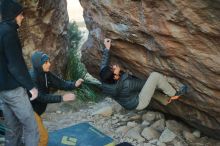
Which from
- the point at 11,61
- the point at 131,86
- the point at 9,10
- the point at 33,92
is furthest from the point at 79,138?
the point at 9,10

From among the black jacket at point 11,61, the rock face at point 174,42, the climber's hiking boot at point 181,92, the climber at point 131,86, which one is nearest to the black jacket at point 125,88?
the climber at point 131,86

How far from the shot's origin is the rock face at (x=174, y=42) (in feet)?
15.7

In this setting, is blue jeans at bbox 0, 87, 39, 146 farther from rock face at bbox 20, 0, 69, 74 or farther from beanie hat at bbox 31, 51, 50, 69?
rock face at bbox 20, 0, 69, 74

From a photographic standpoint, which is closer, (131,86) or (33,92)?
(33,92)

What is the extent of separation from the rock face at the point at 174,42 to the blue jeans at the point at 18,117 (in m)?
1.72

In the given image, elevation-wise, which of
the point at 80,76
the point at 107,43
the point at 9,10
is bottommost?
the point at 80,76

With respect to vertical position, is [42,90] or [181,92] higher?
[42,90]

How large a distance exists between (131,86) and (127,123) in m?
1.55

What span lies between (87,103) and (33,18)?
6.42 ft

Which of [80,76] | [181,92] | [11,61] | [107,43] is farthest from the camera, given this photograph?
[80,76]

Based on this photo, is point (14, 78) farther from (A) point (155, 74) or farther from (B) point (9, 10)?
(A) point (155, 74)

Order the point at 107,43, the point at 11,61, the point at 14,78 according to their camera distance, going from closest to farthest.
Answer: the point at 11,61
the point at 14,78
the point at 107,43

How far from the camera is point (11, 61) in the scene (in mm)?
4523

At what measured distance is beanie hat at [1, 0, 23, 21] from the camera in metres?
4.51
